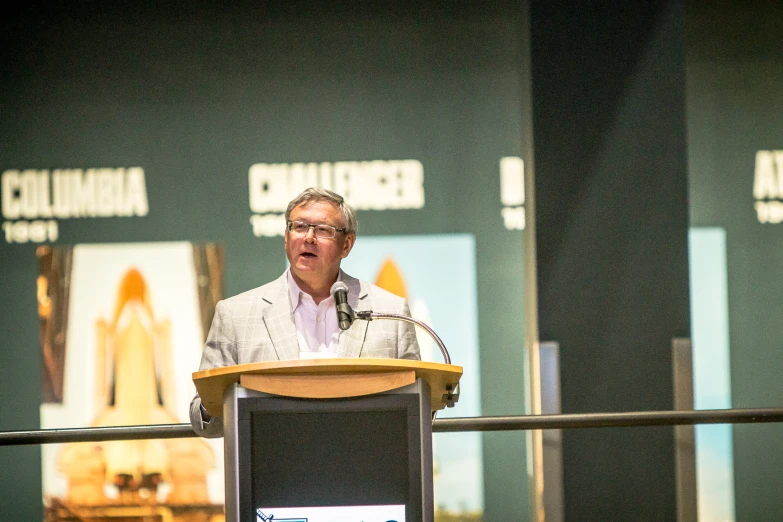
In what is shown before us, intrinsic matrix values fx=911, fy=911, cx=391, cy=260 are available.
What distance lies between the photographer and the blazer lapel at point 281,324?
2.25 meters

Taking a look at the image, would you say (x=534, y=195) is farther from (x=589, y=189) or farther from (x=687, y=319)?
(x=687, y=319)

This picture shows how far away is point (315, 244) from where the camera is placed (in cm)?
228

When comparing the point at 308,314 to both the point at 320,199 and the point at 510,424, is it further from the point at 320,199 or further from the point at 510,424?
the point at 510,424

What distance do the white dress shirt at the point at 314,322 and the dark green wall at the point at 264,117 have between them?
8.37 ft

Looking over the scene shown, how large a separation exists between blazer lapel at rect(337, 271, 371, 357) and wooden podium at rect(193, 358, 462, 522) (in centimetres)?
43

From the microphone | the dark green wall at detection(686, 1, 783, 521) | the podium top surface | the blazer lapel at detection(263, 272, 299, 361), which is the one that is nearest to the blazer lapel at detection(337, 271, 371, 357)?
the blazer lapel at detection(263, 272, 299, 361)

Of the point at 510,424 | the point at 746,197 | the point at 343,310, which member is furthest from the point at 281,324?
the point at 746,197

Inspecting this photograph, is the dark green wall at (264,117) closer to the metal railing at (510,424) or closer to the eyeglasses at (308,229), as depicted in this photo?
the metal railing at (510,424)

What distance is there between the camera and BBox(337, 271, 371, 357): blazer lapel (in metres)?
2.26

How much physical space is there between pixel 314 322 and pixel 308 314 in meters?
0.03

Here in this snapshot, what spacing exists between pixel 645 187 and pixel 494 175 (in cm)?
99

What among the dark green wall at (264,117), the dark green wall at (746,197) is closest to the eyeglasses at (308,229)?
the dark green wall at (264,117)

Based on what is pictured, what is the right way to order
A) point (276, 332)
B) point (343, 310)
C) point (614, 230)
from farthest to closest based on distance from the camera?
point (614, 230), point (276, 332), point (343, 310)

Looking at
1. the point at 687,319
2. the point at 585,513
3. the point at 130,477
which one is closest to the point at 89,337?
the point at 130,477
